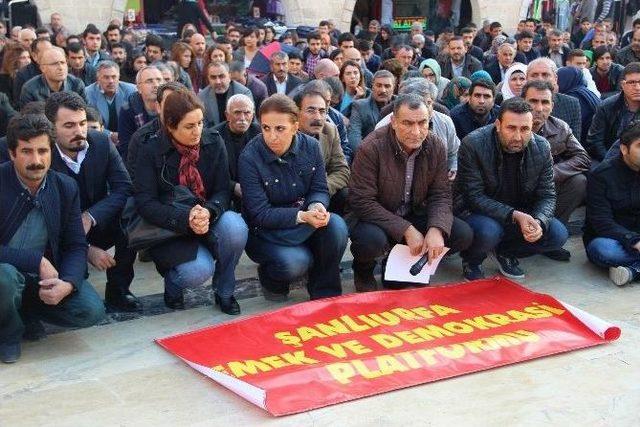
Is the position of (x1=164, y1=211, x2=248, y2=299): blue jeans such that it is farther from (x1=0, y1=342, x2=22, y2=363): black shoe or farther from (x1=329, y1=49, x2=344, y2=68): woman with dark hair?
(x1=329, y1=49, x2=344, y2=68): woman with dark hair

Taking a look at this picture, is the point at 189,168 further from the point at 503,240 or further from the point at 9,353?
the point at 503,240

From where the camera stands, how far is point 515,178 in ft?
17.1

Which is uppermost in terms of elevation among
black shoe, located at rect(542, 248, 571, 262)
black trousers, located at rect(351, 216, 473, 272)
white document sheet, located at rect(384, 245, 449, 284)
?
black trousers, located at rect(351, 216, 473, 272)

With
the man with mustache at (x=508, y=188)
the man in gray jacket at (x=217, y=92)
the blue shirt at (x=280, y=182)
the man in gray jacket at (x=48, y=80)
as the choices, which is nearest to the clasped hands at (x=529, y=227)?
the man with mustache at (x=508, y=188)

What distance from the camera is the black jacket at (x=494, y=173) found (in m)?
5.18

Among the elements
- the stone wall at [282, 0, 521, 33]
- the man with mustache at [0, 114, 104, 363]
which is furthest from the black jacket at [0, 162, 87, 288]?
the stone wall at [282, 0, 521, 33]

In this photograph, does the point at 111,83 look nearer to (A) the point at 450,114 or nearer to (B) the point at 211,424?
(A) the point at 450,114

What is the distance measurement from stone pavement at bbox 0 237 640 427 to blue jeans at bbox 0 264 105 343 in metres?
0.15

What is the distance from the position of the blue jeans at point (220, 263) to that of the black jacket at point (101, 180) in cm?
50

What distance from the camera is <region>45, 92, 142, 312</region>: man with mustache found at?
179 inches

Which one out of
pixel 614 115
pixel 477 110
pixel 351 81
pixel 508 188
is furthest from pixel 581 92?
pixel 508 188

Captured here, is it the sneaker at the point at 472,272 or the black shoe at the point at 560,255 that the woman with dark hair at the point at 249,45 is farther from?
the sneaker at the point at 472,272

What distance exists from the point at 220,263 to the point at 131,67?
5243 mm

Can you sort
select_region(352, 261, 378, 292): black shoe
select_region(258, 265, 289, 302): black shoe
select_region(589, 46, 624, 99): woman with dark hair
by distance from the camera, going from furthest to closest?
select_region(589, 46, 624, 99): woman with dark hair → select_region(352, 261, 378, 292): black shoe → select_region(258, 265, 289, 302): black shoe
